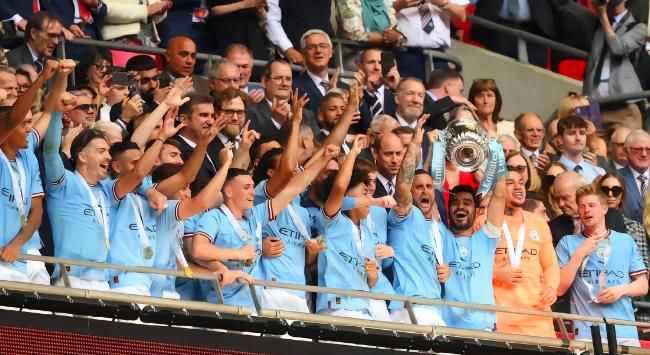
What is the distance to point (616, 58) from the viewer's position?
717 inches

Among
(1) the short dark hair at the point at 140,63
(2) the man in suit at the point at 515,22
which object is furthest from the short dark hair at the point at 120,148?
(2) the man in suit at the point at 515,22

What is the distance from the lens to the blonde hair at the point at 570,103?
57.1ft

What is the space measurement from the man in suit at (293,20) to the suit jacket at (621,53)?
2793 millimetres

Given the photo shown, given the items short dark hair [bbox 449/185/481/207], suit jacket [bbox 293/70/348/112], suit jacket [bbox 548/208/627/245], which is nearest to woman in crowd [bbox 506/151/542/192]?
suit jacket [bbox 548/208/627/245]

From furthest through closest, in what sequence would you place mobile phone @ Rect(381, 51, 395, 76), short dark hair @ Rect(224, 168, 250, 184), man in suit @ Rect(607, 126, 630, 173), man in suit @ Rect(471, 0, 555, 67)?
man in suit @ Rect(471, 0, 555, 67)
man in suit @ Rect(607, 126, 630, 173)
mobile phone @ Rect(381, 51, 395, 76)
short dark hair @ Rect(224, 168, 250, 184)

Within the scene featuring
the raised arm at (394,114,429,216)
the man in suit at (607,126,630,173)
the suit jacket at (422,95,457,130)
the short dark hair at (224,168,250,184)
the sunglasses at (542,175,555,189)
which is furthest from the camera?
the man in suit at (607,126,630,173)

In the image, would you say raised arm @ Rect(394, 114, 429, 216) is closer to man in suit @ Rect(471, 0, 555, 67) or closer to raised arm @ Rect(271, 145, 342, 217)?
raised arm @ Rect(271, 145, 342, 217)

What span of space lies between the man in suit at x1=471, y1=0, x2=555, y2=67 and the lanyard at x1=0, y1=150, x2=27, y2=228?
27.6 ft

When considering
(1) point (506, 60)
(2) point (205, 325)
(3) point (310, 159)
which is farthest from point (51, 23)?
(1) point (506, 60)

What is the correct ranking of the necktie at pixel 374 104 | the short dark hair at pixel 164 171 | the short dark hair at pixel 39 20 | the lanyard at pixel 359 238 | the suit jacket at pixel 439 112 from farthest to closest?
1. the suit jacket at pixel 439 112
2. the necktie at pixel 374 104
3. the short dark hair at pixel 39 20
4. the lanyard at pixel 359 238
5. the short dark hair at pixel 164 171

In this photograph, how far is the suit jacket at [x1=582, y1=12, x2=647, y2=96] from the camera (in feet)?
59.2

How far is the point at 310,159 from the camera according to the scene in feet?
42.3

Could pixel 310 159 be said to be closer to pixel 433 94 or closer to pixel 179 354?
pixel 179 354

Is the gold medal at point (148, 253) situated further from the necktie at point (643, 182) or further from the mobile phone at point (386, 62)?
the necktie at point (643, 182)
